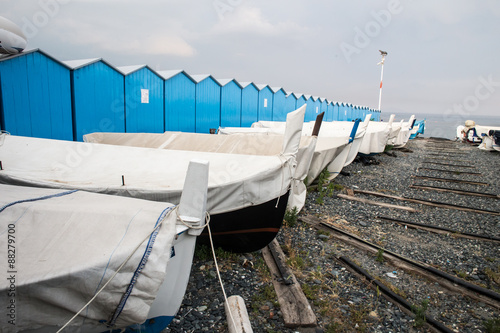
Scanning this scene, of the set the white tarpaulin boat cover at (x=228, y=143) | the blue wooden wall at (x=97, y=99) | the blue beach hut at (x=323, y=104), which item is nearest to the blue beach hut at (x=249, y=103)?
the blue wooden wall at (x=97, y=99)

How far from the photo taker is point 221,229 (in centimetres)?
483

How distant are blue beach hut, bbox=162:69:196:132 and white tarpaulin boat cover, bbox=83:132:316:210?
3.59m

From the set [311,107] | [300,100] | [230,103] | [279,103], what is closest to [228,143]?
[230,103]

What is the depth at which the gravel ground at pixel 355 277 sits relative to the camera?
3855 mm

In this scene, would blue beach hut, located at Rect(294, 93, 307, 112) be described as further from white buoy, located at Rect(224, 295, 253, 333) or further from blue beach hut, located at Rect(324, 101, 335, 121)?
white buoy, located at Rect(224, 295, 253, 333)

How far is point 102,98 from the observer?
358 inches

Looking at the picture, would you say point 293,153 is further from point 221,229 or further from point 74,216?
point 74,216

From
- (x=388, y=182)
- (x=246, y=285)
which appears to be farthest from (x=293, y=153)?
(x=388, y=182)

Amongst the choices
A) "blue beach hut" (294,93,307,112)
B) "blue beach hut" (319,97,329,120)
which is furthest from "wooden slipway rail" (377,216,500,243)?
"blue beach hut" (319,97,329,120)

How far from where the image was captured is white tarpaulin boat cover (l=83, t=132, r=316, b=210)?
22.6 feet

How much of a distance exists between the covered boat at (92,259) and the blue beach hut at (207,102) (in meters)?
10.3

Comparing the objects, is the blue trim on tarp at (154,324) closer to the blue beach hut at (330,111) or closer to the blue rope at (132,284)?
the blue rope at (132,284)

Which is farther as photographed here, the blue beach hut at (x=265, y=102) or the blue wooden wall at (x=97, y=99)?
the blue beach hut at (x=265, y=102)

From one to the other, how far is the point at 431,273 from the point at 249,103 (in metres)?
13.1
